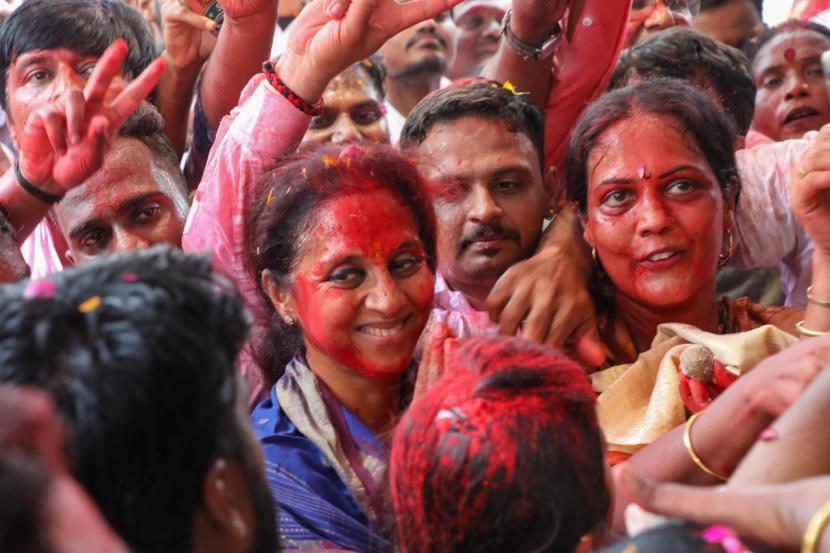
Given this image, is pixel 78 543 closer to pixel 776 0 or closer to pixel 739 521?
pixel 739 521

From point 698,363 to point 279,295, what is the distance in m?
0.94

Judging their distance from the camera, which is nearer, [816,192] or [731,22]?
[816,192]

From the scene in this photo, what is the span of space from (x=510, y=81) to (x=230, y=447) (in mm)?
2345

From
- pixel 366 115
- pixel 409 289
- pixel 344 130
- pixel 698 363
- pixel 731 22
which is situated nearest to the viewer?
pixel 698 363

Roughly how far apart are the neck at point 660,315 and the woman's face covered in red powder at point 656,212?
20 mm

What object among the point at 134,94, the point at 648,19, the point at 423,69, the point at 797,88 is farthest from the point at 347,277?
the point at 423,69

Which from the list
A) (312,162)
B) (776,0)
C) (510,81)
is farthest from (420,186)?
(776,0)

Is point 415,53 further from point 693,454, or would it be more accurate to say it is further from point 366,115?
point 693,454

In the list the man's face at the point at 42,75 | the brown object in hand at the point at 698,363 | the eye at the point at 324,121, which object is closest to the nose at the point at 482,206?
the brown object in hand at the point at 698,363

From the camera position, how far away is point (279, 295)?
266 centimetres

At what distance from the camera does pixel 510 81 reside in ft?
11.7

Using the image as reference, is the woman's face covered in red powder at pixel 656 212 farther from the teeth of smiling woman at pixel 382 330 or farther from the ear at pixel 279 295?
the ear at pixel 279 295

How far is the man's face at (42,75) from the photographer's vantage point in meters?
3.47

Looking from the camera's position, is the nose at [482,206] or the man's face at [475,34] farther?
the man's face at [475,34]
